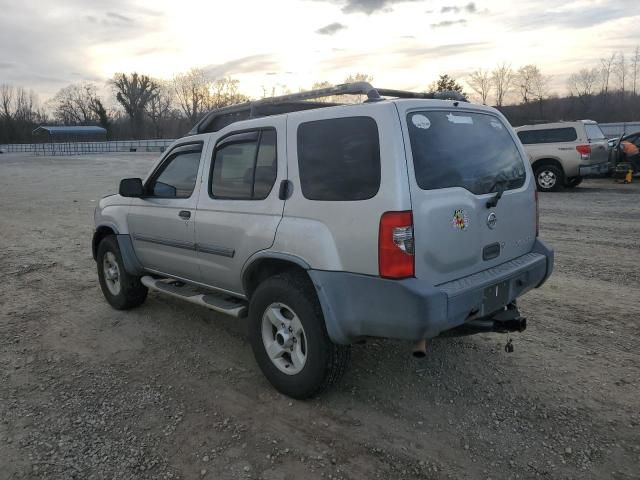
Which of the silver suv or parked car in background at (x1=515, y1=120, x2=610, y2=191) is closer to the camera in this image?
the silver suv

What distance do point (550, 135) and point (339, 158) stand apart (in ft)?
43.9

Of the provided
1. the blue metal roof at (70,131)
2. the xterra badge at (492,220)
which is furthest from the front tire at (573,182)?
the blue metal roof at (70,131)

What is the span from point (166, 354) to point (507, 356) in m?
2.85

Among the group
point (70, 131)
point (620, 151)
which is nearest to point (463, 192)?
point (620, 151)

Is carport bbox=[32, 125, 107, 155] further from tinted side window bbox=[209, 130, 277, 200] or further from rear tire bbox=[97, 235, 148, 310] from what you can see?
tinted side window bbox=[209, 130, 277, 200]

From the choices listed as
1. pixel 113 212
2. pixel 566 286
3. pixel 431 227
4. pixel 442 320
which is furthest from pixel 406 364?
pixel 113 212

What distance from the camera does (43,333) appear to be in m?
4.78

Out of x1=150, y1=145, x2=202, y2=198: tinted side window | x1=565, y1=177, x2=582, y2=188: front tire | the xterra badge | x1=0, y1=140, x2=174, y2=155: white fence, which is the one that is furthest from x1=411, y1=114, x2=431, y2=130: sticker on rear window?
x1=0, y1=140, x2=174, y2=155: white fence

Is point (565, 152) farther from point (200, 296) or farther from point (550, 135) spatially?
point (200, 296)

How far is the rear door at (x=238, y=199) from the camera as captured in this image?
3.42 metres

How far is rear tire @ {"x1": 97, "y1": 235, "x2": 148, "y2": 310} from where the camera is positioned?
5.15m

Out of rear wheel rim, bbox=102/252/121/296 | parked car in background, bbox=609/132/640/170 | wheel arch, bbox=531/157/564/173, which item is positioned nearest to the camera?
rear wheel rim, bbox=102/252/121/296

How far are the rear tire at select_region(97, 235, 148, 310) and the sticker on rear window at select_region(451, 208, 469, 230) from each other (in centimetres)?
357

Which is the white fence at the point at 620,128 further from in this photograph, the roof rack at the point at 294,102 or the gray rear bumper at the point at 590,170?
the roof rack at the point at 294,102
